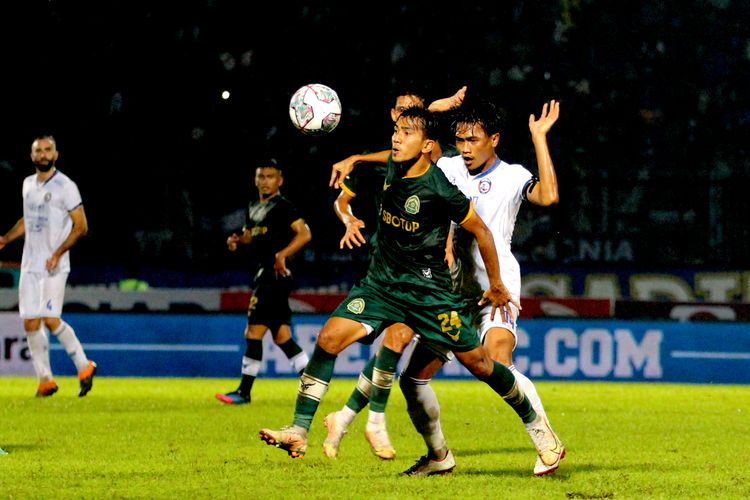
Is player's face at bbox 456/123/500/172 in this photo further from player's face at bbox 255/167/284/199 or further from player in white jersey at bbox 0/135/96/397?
player in white jersey at bbox 0/135/96/397

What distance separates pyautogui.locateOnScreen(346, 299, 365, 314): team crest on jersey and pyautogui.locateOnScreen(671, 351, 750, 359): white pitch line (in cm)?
911

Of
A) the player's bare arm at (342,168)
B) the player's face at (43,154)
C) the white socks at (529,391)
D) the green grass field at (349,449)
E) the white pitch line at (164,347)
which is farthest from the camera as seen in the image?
the white pitch line at (164,347)

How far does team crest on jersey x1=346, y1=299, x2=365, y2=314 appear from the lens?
5.60 meters

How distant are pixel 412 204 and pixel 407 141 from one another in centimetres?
29

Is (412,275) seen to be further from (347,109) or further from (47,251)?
(347,109)

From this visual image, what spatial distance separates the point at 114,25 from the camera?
1898cm

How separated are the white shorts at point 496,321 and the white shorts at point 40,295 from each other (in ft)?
19.3

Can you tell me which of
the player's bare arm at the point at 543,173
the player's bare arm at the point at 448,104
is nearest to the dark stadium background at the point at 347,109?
the player's bare arm at the point at 448,104

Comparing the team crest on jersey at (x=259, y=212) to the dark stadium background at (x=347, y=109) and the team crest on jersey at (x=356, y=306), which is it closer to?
the team crest on jersey at (x=356, y=306)

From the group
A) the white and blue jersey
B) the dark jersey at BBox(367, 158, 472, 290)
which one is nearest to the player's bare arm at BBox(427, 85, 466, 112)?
the dark jersey at BBox(367, 158, 472, 290)

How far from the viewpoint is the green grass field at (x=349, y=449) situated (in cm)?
550

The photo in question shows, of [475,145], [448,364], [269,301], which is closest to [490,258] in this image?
[475,145]

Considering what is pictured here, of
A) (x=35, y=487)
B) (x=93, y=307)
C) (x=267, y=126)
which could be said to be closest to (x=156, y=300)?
(x=93, y=307)

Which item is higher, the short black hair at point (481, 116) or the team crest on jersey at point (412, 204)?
the short black hair at point (481, 116)
